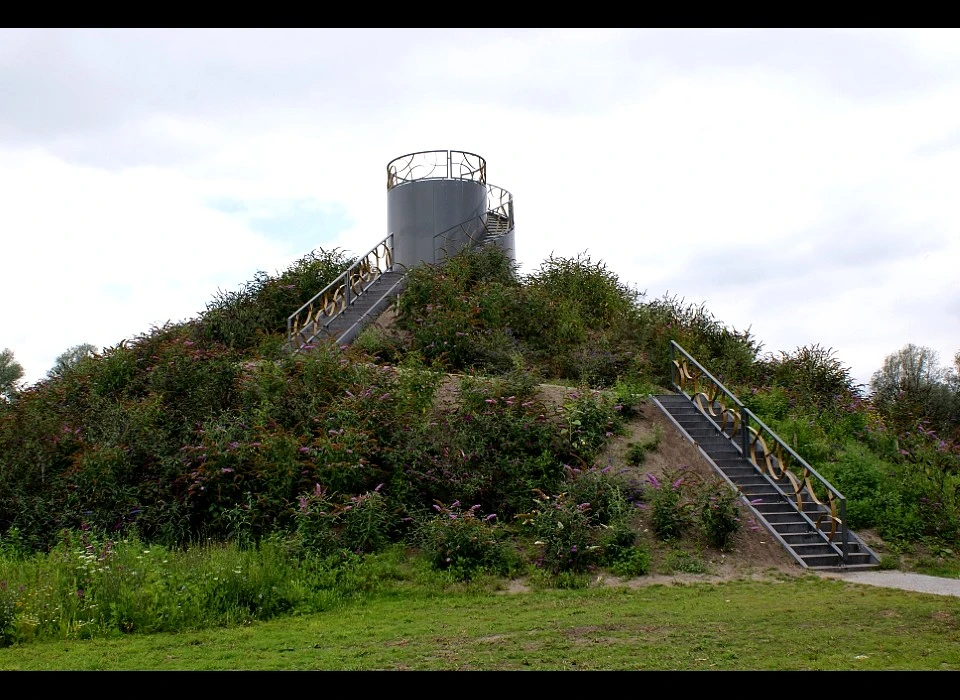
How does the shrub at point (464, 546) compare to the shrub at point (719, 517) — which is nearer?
the shrub at point (464, 546)

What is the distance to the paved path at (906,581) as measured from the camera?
1001 centimetres

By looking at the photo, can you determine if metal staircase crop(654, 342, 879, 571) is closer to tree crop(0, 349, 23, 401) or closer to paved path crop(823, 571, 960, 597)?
paved path crop(823, 571, 960, 597)

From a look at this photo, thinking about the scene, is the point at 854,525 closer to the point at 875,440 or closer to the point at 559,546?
the point at 875,440

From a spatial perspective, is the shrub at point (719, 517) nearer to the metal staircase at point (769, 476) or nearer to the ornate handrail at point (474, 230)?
the metal staircase at point (769, 476)

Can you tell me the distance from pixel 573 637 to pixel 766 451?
26.0ft

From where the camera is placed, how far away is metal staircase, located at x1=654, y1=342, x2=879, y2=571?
12.0m

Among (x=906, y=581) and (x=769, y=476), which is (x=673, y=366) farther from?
(x=906, y=581)

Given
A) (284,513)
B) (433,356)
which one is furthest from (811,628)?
(433,356)

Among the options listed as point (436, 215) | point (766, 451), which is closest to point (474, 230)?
point (436, 215)

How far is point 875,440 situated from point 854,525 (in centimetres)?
337

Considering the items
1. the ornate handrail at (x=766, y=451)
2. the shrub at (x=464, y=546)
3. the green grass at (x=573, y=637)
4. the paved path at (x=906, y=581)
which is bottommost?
the paved path at (x=906, y=581)

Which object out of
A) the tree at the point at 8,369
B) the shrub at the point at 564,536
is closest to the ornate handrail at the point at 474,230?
the shrub at the point at 564,536

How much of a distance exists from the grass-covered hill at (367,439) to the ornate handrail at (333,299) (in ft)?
4.54
